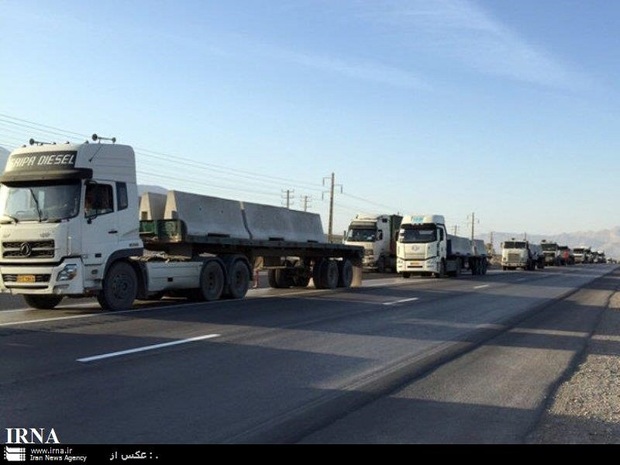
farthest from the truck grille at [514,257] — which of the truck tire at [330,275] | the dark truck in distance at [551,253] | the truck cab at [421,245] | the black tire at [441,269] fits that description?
the truck tire at [330,275]

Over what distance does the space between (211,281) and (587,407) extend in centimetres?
1262

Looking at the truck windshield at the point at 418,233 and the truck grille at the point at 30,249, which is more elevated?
the truck windshield at the point at 418,233

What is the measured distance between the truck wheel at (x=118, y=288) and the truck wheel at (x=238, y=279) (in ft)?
12.3

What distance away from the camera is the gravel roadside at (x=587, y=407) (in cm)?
562

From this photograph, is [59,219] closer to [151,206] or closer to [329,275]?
[151,206]

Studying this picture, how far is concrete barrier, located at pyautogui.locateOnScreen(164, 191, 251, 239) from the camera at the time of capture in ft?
56.5

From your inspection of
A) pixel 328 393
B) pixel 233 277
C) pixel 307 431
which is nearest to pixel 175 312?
pixel 233 277

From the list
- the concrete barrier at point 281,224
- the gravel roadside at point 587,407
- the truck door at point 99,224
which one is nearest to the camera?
the gravel roadside at point 587,407

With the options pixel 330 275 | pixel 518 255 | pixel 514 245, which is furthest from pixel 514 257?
pixel 330 275

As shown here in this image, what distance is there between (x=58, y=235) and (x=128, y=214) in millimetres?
2034

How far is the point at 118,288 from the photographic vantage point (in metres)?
14.8

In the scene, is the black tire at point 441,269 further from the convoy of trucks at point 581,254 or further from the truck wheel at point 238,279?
the convoy of trucks at point 581,254

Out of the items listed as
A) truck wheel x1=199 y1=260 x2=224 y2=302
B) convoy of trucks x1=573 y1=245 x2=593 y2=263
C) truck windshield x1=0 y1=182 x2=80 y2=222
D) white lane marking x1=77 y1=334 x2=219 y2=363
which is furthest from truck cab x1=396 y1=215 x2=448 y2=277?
convoy of trucks x1=573 y1=245 x2=593 y2=263

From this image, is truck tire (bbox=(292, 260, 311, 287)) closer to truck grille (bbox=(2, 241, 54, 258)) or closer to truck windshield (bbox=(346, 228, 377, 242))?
truck grille (bbox=(2, 241, 54, 258))
